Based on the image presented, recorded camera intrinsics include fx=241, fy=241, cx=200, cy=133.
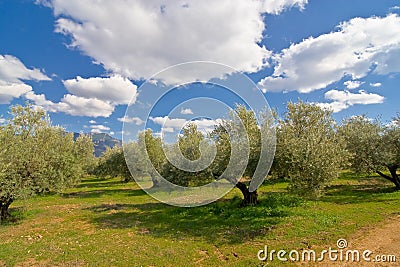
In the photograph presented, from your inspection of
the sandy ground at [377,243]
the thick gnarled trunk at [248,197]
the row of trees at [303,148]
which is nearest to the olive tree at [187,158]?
the row of trees at [303,148]

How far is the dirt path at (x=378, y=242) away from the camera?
465 inches

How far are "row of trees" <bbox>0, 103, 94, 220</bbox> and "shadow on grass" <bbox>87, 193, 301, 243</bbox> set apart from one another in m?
5.87

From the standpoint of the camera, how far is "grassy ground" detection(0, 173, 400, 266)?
13680 millimetres

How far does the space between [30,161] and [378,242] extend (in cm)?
2800

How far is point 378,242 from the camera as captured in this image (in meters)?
14.0

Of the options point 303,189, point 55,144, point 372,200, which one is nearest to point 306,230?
point 303,189

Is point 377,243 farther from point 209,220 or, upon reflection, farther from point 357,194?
point 357,194

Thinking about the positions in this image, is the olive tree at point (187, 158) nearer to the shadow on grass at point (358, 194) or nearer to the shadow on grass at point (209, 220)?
the shadow on grass at point (209, 220)

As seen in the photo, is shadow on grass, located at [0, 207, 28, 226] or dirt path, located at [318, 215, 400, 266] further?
shadow on grass, located at [0, 207, 28, 226]

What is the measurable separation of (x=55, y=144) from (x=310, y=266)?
27.6m

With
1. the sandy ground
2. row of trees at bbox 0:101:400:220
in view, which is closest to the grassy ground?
the sandy ground

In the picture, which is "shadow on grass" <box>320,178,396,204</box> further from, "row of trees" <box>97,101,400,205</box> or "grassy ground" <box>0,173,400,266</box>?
"row of trees" <box>97,101,400,205</box>

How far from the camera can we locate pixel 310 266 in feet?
38.4

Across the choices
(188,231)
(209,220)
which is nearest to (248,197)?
(209,220)
